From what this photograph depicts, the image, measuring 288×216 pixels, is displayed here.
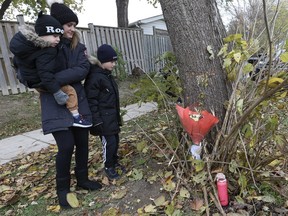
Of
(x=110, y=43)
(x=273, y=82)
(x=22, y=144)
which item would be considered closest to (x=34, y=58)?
(x=273, y=82)

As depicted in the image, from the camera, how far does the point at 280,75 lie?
7.04 feet

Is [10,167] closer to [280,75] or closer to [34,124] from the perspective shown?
[34,124]

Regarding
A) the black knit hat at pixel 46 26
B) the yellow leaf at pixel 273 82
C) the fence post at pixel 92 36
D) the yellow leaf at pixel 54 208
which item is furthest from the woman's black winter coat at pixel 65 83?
the fence post at pixel 92 36

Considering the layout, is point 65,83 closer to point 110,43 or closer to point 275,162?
point 275,162

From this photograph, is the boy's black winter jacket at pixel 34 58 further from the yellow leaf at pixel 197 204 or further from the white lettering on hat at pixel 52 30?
the yellow leaf at pixel 197 204

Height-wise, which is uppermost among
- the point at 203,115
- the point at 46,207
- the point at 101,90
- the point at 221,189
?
the point at 101,90

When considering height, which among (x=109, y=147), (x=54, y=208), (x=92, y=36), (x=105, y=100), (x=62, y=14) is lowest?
(x=54, y=208)

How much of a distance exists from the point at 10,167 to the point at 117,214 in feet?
6.55

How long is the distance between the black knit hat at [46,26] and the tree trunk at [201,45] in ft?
3.13

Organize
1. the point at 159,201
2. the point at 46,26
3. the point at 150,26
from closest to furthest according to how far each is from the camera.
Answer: the point at 46,26, the point at 159,201, the point at 150,26

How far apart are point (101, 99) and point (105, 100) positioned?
0.13 feet

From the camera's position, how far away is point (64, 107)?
95.3 inches

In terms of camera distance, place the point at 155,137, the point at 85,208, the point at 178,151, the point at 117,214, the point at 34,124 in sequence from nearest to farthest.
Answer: the point at 117,214, the point at 85,208, the point at 178,151, the point at 155,137, the point at 34,124

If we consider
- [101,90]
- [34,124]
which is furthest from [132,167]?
[34,124]
